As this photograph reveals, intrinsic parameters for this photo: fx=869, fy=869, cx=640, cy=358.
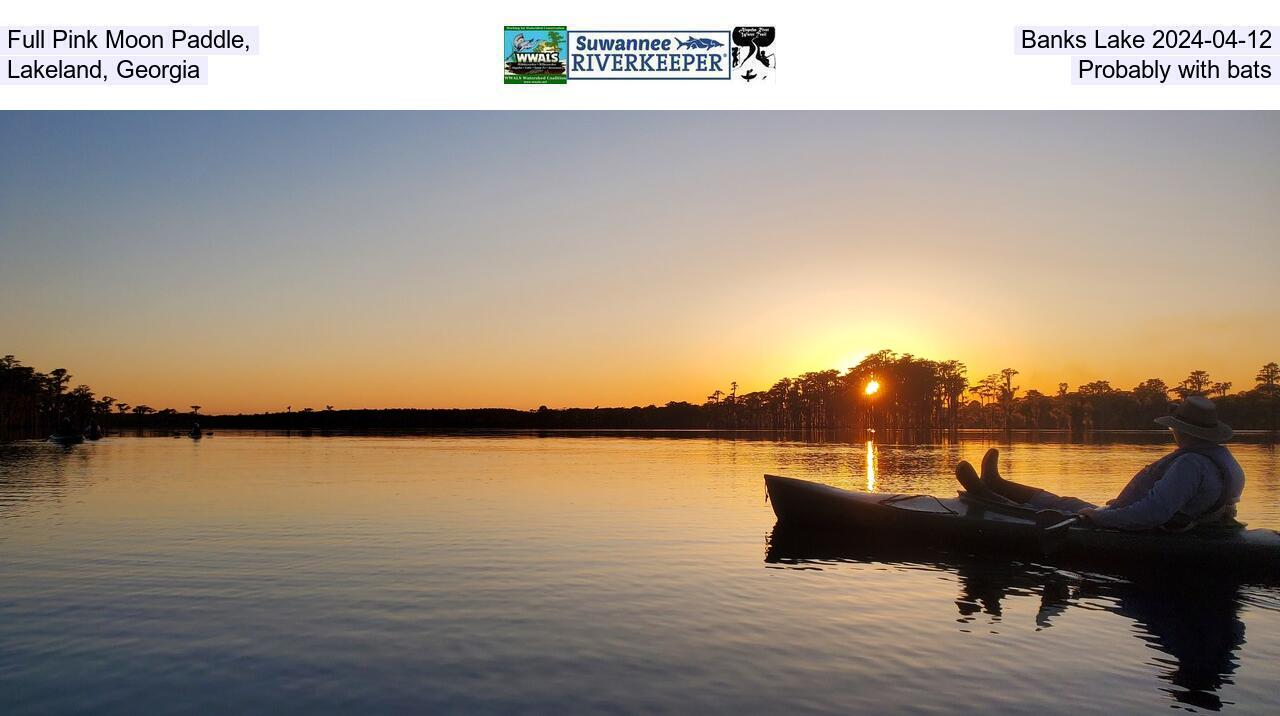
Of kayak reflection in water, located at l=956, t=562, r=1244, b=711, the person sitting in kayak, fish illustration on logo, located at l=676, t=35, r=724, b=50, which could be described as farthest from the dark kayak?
fish illustration on logo, located at l=676, t=35, r=724, b=50

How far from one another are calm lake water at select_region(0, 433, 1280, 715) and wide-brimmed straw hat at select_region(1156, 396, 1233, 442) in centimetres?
248

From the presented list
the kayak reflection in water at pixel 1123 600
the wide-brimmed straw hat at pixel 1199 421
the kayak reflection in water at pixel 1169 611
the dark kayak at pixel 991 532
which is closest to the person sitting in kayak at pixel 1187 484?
the wide-brimmed straw hat at pixel 1199 421

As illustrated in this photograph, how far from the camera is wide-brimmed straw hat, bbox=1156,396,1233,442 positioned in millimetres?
13508

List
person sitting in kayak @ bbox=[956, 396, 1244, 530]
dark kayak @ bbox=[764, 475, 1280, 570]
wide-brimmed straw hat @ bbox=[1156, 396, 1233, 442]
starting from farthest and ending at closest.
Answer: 1. dark kayak @ bbox=[764, 475, 1280, 570]
2. person sitting in kayak @ bbox=[956, 396, 1244, 530]
3. wide-brimmed straw hat @ bbox=[1156, 396, 1233, 442]

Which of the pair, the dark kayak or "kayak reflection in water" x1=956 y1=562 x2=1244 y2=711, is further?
the dark kayak

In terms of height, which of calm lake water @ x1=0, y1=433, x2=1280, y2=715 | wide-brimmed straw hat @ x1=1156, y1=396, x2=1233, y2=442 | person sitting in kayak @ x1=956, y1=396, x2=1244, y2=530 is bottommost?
calm lake water @ x1=0, y1=433, x2=1280, y2=715

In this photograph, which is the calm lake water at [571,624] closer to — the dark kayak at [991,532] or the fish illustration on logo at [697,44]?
the dark kayak at [991,532]

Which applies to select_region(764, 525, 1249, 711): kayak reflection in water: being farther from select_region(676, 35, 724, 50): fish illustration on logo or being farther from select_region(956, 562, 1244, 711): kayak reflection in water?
select_region(676, 35, 724, 50): fish illustration on logo

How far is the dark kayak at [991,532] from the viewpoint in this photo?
14.4m

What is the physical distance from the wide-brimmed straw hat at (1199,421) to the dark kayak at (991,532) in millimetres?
2075

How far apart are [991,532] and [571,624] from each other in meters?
9.85

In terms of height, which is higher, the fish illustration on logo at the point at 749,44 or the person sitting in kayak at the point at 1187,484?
the fish illustration on logo at the point at 749,44

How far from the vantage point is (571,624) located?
1090cm

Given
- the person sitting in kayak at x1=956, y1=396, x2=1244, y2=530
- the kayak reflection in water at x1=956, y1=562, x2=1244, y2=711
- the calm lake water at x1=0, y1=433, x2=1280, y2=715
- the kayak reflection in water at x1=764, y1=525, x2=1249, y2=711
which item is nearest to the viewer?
the calm lake water at x1=0, y1=433, x2=1280, y2=715
